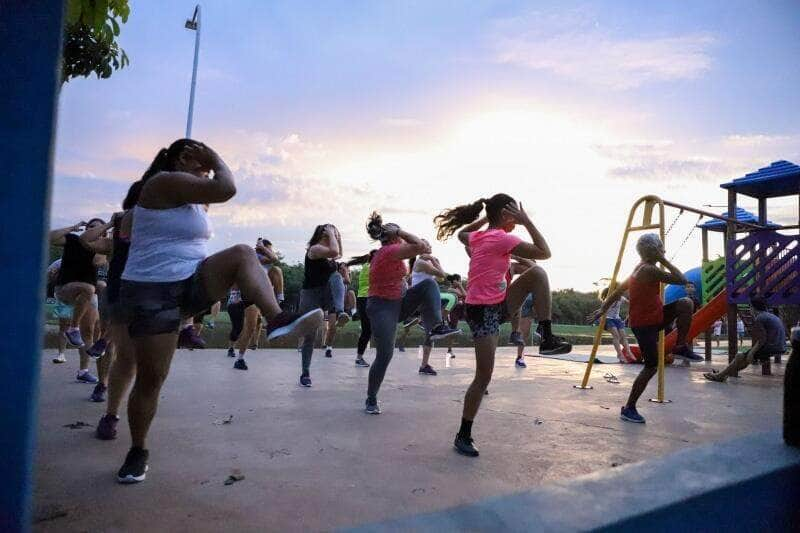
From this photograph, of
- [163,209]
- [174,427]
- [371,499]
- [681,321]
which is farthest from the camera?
[681,321]

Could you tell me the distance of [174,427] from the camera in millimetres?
4129

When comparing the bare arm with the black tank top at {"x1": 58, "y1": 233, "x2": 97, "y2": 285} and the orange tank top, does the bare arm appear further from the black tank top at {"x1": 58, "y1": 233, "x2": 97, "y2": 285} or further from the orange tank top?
the black tank top at {"x1": 58, "y1": 233, "x2": 97, "y2": 285}

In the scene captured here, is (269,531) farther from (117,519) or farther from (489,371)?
(489,371)

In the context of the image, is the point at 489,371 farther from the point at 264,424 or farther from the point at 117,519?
the point at 117,519

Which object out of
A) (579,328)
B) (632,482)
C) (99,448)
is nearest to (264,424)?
(99,448)

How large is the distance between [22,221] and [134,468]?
225 cm

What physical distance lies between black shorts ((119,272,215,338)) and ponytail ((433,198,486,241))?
2434mm

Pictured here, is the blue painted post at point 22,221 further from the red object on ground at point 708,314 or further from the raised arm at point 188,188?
the red object on ground at point 708,314

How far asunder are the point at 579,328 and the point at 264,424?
1599 inches

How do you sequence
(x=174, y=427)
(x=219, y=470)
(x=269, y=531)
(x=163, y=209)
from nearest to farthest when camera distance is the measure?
(x=269, y=531)
(x=163, y=209)
(x=219, y=470)
(x=174, y=427)

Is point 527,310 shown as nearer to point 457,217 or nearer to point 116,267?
point 457,217

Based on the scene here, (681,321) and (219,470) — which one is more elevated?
(681,321)

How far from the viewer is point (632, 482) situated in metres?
1.41

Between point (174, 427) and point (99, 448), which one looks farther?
point (174, 427)
